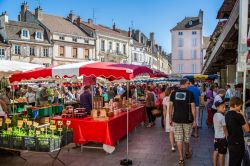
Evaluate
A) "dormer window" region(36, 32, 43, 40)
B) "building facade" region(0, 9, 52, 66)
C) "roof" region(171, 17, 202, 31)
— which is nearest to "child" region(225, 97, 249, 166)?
"building facade" region(0, 9, 52, 66)

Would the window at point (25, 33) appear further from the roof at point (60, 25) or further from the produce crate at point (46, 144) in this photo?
the produce crate at point (46, 144)

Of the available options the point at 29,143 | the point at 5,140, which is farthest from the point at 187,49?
the point at 29,143

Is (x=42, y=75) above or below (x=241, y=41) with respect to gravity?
below

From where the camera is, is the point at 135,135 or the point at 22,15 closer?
the point at 135,135

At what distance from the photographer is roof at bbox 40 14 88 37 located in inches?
1859

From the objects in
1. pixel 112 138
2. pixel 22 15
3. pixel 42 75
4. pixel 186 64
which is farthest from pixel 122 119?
pixel 186 64

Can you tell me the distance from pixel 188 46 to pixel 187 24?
5393mm

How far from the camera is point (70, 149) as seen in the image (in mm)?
8422

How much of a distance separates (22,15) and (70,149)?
4446 centimetres

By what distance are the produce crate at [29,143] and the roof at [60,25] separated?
136 feet

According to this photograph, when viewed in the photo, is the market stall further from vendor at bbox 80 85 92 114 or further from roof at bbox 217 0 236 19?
roof at bbox 217 0 236 19

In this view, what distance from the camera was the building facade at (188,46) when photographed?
71.8m

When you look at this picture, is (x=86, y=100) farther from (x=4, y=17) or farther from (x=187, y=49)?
(x=187, y=49)

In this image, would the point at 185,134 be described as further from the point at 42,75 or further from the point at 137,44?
the point at 137,44
